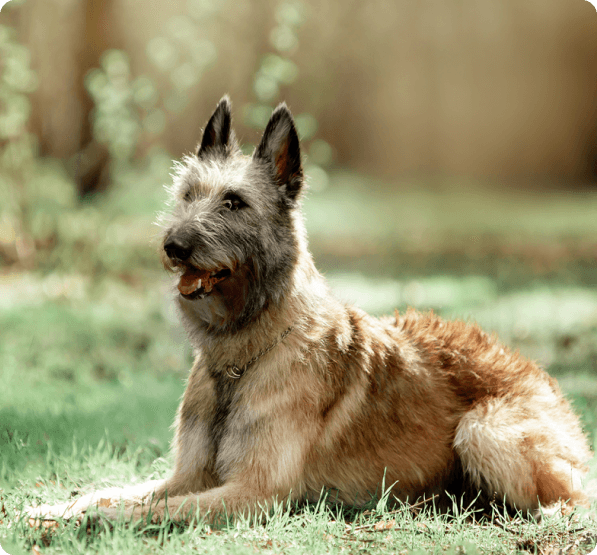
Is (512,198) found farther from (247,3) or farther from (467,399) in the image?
(467,399)

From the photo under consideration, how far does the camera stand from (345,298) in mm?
4566

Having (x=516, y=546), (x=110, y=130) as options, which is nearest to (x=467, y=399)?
(x=516, y=546)

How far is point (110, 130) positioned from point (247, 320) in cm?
697

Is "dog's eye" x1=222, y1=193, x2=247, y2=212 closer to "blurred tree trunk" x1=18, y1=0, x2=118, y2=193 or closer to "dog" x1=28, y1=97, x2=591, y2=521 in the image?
"dog" x1=28, y1=97, x2=591, y2=521

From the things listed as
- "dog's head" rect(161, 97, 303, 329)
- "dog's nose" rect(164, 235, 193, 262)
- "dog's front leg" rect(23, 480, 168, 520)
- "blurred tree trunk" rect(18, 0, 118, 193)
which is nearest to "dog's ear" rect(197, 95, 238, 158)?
"dog's head" rect(161, 97, 303, 329)

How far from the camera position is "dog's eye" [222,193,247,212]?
3988 millimetres

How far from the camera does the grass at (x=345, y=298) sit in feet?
11.1

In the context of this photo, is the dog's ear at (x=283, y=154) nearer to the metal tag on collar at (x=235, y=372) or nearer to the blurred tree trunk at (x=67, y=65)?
the metal tag on collar at (x=235, y=372)

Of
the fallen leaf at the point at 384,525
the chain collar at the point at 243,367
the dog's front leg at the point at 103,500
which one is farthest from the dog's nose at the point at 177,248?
the fallen leaf at the point at 384,525

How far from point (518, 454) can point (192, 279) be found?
2.67m

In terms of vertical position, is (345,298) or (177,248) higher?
(177,248)

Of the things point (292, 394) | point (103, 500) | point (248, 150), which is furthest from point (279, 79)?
point (103, 500)

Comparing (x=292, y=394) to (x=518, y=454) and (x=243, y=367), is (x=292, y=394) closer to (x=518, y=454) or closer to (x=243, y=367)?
(x=243, y=367)

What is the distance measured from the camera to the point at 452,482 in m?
4.21
